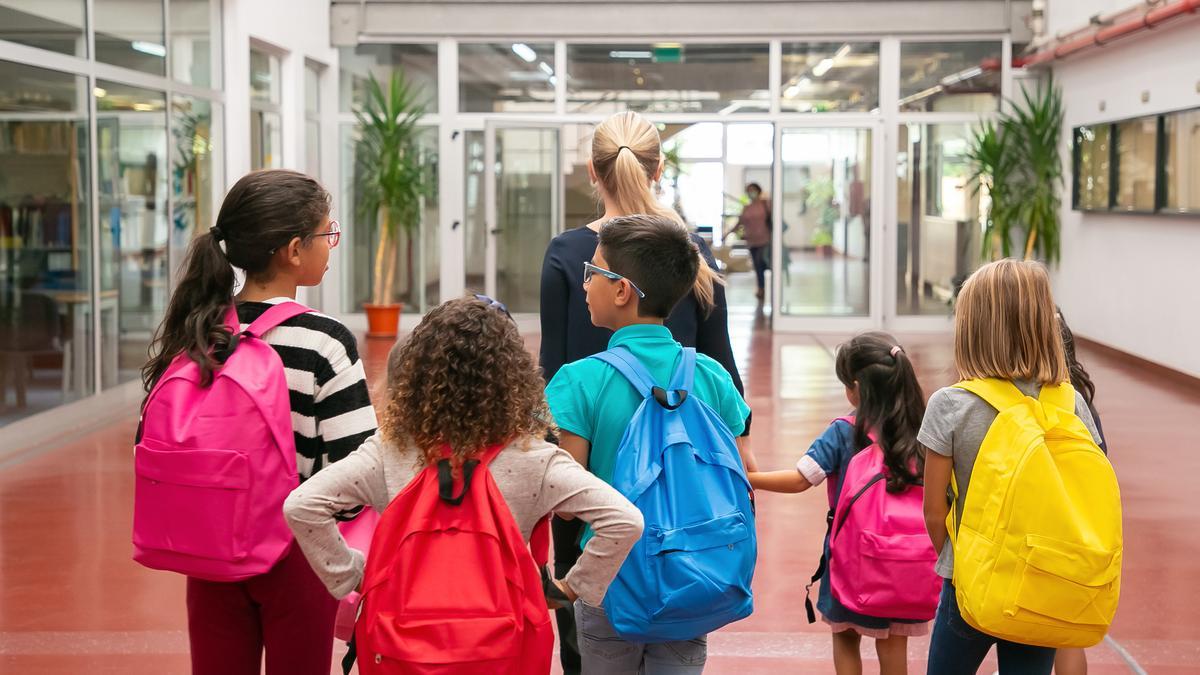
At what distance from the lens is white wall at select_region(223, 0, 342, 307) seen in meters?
10.5

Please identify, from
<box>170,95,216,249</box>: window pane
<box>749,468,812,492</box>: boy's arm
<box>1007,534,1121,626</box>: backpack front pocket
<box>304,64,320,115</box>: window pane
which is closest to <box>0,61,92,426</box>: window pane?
<box>170,95,216,249</box>: window pane

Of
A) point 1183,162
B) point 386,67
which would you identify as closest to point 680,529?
point 1183,162

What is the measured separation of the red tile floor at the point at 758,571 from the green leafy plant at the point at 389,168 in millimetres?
5168

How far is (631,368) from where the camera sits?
220 centimetres

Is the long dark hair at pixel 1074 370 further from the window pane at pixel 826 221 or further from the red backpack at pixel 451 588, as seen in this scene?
the window pane at pixel 826 221

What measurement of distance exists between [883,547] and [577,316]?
0.77m

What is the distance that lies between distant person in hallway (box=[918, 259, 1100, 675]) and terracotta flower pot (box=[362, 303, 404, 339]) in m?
10.9

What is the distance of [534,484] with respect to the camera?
1.93 metres

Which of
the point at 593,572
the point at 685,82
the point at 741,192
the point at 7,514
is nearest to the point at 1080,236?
the point at 685,82

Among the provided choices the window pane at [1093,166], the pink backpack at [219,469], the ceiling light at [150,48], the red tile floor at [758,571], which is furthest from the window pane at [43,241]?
the window pane at [1093,166]

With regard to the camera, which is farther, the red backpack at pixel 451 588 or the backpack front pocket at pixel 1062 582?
the backpack front pocket at pixel 1062 582

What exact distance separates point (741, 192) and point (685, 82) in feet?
50.0

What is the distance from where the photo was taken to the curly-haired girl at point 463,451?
1903mm

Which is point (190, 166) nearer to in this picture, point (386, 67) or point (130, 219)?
point (130, 219)
